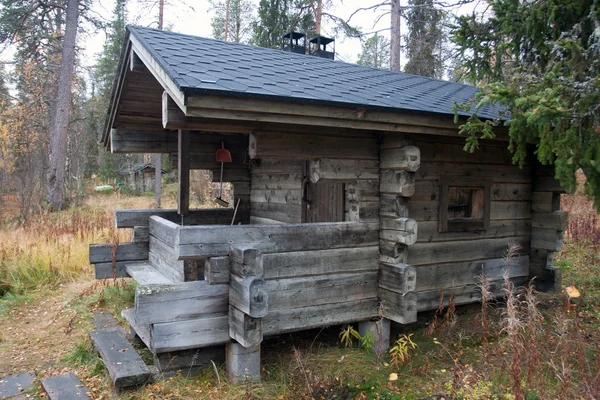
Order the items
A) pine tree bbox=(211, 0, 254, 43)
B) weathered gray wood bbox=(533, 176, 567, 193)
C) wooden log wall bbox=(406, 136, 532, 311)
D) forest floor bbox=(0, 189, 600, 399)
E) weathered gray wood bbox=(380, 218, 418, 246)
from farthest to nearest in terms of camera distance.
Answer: pine tree bbox=(211, 0, 254, 43) → weathered gray wood bbox=(533, 176, 567, 193) → wooden log wall bbox=(406, 136, 532, 311) → weathered gray wood bbox=(380, 218, 418, 246) → forest floor bbox=(0, 189, 600, 399)

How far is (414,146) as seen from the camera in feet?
15.6

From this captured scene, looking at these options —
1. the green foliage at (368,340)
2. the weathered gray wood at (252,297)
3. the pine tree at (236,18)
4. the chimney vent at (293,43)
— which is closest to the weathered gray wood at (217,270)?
the weathered gray wood at (252,297)

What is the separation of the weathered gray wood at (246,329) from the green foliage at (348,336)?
1.19 meters

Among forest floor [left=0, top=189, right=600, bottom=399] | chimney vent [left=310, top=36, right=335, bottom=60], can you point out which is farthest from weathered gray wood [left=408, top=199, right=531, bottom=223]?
chimney vent [left=310, top=36, right=335, bottom=60]

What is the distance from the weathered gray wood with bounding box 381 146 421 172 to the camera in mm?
4672

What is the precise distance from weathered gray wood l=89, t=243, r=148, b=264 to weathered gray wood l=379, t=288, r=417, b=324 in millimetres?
3399

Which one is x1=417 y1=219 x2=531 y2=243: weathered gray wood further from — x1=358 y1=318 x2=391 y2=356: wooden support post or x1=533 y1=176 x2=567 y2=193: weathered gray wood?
x1=358 y1=318 x2=391 y2=356: wooden support post

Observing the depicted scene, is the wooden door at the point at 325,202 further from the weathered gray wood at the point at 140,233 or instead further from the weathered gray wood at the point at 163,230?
the weathered gray wood at the point at 140,233

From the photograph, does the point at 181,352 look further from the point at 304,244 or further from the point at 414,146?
the point at 414,146

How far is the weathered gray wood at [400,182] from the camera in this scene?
15.6 ft

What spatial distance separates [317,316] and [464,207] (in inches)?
115

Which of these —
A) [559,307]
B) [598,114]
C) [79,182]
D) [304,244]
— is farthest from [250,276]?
[79,182]

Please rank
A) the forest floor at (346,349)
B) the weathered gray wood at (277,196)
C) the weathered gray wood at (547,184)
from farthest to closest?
the weathered gray wood at (277,196) < the weathered gray wood at (547,184) < the forest floor at (346,349)

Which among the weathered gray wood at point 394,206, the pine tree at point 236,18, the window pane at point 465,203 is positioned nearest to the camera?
the weathered gray wood at point 394,206
